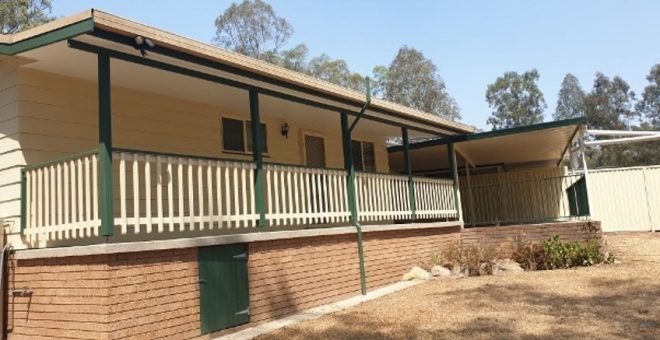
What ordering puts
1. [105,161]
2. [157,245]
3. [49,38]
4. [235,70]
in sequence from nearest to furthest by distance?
1. [105,161]
2. [49,38]
3. [157,245]
4. [235,70]

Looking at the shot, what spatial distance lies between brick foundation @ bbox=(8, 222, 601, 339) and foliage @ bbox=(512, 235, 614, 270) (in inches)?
186

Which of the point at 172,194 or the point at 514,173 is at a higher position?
the point at 514,173

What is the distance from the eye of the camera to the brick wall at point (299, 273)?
8.47 meters

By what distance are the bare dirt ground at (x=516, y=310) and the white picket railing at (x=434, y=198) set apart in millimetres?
2755

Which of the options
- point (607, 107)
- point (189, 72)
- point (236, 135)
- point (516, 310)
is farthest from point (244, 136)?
point (607, 107)

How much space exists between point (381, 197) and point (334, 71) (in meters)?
38.0

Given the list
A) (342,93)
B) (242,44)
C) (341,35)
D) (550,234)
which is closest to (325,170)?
(342,93)

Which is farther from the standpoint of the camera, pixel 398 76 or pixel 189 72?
pixel 398 76

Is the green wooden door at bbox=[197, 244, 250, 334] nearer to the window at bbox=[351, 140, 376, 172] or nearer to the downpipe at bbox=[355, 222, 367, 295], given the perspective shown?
the downpipe at bbox=[355, 222, 367, 295]

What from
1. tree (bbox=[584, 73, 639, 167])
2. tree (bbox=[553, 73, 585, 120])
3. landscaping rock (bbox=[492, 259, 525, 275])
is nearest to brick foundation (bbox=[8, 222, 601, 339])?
landscaping rock (bbox=[492, 259, 525, 275])

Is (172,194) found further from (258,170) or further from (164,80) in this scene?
(164,80)

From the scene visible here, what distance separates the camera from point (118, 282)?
642cm

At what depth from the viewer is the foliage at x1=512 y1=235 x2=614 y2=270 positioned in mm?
12227

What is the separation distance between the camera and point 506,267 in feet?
40.1
